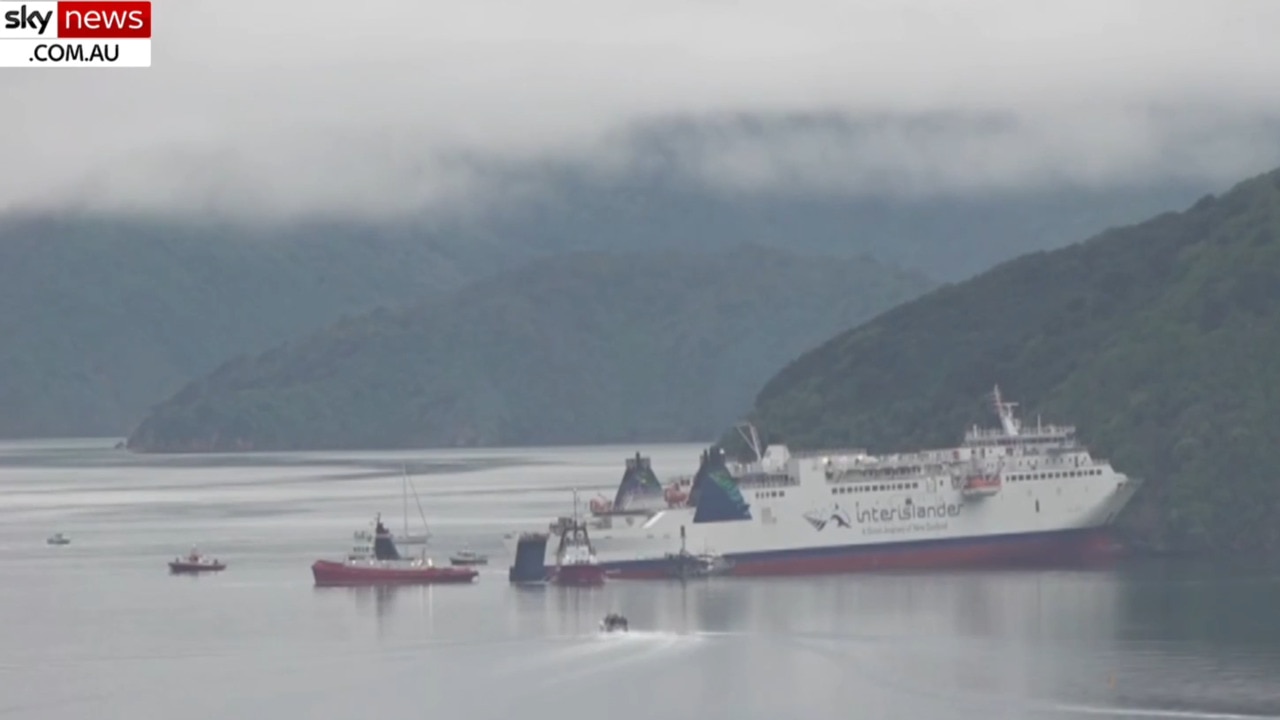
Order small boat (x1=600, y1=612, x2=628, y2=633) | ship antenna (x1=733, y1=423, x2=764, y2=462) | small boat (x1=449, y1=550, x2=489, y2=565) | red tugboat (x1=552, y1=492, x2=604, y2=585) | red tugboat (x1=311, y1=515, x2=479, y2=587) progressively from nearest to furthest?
small boat (x1=600, y1=612, x2=628, y2=633)
red tugboat (x1=552, y1=492, x2=604, y2=585)
red tugboat (x1=311, y1=515, x2=479, y2=587)
ship antenna (x1=733, y1=423, x2=764, y2=462)
small boat (x1=449, y1=550, x2=489, y2=565)

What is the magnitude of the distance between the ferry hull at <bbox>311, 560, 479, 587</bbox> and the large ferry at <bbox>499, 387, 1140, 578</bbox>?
6174 millimetres

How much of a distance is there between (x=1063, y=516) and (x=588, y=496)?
216ft

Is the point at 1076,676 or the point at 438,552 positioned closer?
the point at 1076,676

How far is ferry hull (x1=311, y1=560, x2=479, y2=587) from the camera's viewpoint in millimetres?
103250

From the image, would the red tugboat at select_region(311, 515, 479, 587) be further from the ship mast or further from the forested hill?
the forested hill

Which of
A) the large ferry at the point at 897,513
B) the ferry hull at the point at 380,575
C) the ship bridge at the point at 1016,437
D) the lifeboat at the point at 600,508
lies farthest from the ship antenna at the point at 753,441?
the ferry hull at the point at 380,575

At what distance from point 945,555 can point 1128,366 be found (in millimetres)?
22959

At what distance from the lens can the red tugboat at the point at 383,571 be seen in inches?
4070

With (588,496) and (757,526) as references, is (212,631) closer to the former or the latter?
(757,526)

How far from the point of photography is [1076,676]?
70.8 meters

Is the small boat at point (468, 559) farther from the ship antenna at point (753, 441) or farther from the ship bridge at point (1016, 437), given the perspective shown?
the ship bridge at point (1016, 437)

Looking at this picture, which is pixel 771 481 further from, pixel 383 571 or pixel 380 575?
pixel 380 575

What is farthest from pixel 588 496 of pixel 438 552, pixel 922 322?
pixel 438 552

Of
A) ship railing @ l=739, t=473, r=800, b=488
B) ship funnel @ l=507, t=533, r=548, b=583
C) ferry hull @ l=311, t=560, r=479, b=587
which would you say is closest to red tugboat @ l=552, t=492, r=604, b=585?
ship funnel @ l=507, t=533, r=548, b=583
